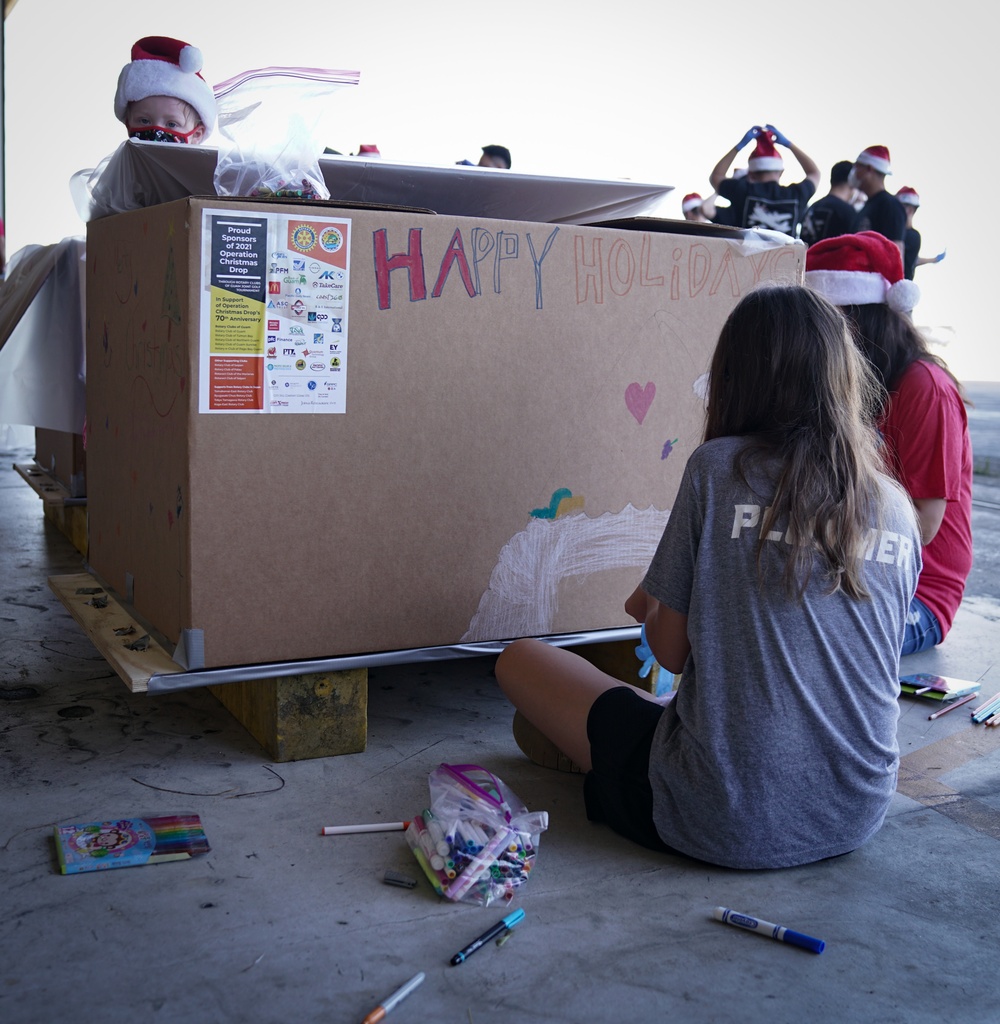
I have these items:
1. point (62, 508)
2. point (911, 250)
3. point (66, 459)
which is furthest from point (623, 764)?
point (911, 250)

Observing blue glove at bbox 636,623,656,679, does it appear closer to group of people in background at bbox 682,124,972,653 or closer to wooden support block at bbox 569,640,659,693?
wooden support block at bbox 569,640,659,693

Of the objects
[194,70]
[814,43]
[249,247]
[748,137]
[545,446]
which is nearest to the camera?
[249,247]

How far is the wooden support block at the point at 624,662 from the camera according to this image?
245cm

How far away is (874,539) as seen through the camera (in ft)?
5.27

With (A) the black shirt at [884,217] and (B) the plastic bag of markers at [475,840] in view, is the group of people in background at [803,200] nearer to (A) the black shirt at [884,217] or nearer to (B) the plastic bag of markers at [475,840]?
(A) the black shirt at [884,217]

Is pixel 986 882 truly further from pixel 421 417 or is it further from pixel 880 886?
pixel 421 417

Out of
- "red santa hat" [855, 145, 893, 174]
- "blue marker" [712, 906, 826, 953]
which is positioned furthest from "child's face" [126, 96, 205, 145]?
"red santa hat" [855, 145, 893, 174]

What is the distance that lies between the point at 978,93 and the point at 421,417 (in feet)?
25.0

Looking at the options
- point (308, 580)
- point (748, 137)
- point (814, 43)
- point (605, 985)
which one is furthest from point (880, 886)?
point (814, 43)

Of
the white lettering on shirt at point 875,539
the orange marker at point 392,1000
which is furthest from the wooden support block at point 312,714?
the white lettering on shirt at point 875,539

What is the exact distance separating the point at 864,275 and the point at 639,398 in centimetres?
82

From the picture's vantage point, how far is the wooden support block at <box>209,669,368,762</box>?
6.70ft

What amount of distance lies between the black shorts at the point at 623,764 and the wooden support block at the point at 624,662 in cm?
59

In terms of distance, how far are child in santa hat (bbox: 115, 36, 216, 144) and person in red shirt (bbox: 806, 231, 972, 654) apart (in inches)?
66.9
